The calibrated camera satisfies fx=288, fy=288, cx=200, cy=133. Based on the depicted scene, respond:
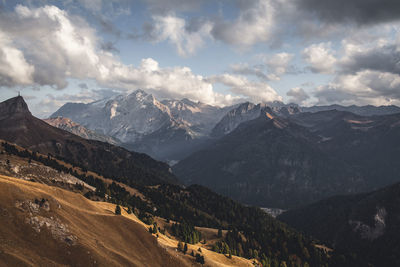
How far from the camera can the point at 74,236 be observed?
83.1 metres

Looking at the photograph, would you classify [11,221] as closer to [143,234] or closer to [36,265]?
[36,265]

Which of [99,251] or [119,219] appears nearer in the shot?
[99,251]

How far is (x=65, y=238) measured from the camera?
81.1 m

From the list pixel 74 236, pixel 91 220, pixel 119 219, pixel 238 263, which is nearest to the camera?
pixel 74 236

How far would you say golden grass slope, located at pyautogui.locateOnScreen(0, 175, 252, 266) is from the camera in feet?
240

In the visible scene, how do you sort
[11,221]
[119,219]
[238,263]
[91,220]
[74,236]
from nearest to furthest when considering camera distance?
1. [11,221]
2. [74,236]
3. [91,220]
4. [119,219]
5. [238,263]

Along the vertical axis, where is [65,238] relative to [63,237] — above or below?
below

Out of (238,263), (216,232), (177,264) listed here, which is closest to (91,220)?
(177,264)

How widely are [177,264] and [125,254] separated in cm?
2015

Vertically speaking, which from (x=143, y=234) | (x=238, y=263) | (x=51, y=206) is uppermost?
(x=51, y=206)

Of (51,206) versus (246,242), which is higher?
(51,206)

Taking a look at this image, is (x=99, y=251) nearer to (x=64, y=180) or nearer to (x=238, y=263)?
(x=238, y=263)

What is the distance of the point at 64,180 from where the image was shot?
571 ft

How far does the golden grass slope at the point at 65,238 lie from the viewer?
7319 centimetres
